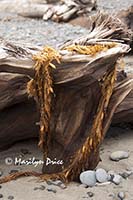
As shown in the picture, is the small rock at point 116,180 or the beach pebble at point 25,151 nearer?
the small rock at point 116,180

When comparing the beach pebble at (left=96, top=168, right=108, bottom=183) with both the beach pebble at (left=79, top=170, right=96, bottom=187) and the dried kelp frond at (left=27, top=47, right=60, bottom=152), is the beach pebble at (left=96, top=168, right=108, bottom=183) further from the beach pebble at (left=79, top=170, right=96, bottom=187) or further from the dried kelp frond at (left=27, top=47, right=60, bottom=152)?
the dried kelp frond at (left=27, top=47, right=60, bottom=152)

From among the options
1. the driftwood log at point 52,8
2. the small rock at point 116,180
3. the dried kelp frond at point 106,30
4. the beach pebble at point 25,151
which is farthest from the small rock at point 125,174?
the driftwood log at point 52,8

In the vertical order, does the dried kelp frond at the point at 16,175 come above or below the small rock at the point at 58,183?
above

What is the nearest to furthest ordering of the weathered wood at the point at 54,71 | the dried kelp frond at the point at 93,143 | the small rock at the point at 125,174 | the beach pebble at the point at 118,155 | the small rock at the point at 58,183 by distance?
the weathered wood at the point at 54,71 → the dried kelp frond at the point at 93,143 → the small rock at the point at 58,183 → the small rock at the point at 125,174 → the beach pebble at the point at 118,155

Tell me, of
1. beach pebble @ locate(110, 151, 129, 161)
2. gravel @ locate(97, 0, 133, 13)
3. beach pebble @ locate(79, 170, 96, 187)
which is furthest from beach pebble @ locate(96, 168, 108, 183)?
gravel @ locate(97, 0, 133, 13)

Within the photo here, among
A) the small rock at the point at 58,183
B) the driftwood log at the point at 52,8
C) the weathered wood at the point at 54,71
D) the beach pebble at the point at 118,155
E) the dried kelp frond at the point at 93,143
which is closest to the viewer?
the weathered wood at the point at 54,71

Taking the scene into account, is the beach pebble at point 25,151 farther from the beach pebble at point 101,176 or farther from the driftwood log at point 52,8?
the driftwood log at point 52,8

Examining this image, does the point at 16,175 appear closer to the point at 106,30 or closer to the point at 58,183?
the point at 58,183
